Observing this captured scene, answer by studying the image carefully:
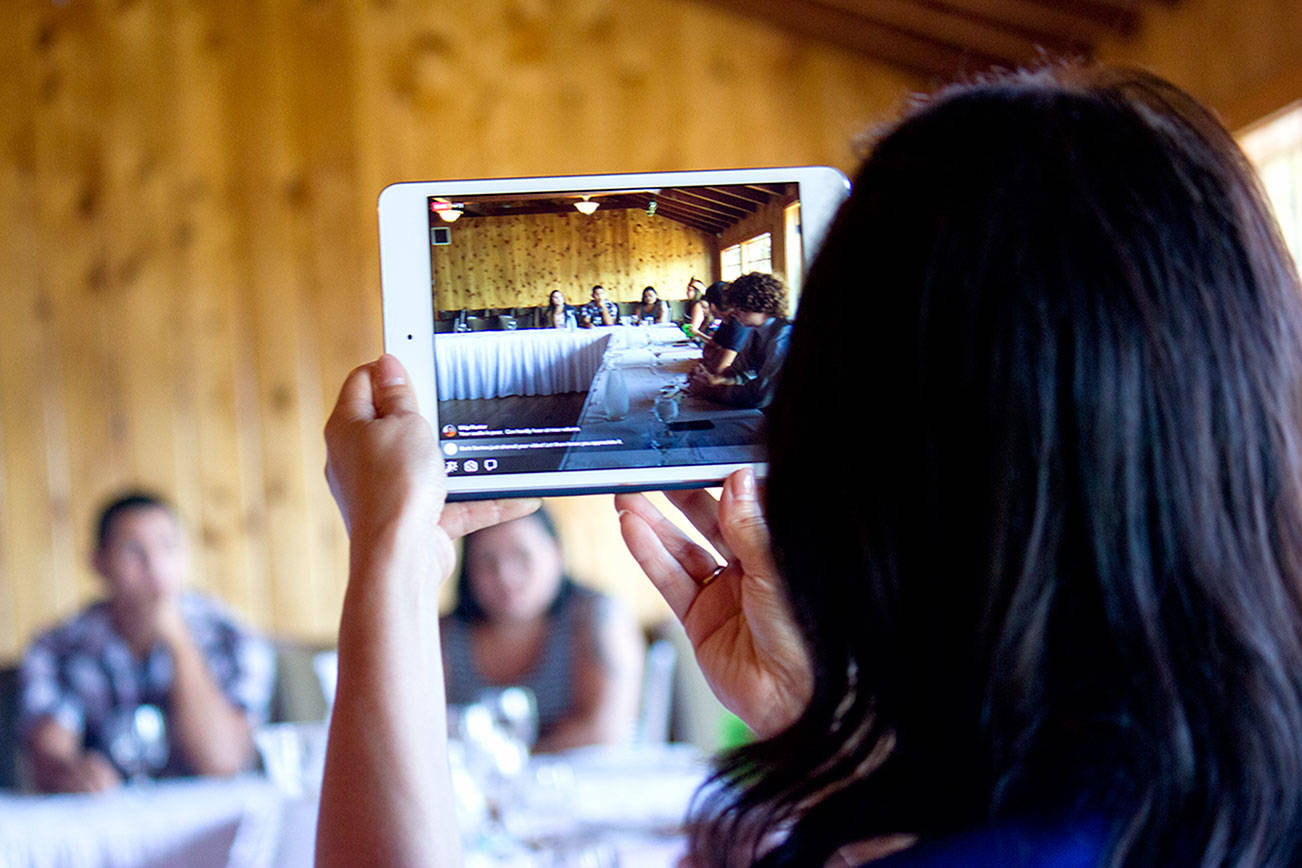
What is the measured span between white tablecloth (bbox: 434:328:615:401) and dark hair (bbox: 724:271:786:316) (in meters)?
0.09

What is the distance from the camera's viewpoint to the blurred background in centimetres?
284

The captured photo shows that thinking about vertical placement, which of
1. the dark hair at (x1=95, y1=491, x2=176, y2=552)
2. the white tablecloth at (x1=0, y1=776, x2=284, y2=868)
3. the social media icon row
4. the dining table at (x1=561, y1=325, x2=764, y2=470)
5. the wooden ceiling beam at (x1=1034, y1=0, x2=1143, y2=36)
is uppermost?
the wooden ceiling beam at (x1=1034, y1=0, x2=1143, y2=36)

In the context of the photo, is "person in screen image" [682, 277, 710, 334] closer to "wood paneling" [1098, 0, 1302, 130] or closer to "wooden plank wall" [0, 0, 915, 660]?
"wood paneling" [1098, 0, 1302, 130]

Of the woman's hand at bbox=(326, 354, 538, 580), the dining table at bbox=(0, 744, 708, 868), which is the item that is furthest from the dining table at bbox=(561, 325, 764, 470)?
the dining table at bbox=(0, 744, 708, 868)

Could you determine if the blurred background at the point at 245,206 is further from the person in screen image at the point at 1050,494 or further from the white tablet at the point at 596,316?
the person in screen image at the point at 1050,494

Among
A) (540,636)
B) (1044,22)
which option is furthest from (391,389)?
(1044,22)

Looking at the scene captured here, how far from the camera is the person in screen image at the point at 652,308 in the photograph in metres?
0.69

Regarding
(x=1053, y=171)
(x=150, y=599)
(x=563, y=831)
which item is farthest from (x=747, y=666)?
(x=150, y=599)

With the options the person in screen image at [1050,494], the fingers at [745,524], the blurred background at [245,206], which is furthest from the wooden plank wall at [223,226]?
the person in screen image at [1050,494]

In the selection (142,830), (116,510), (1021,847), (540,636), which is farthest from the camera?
(116,510)

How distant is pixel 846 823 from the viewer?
1.40 ft

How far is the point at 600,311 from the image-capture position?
71 centimetres

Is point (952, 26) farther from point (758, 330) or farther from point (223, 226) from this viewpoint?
point (758, 330)

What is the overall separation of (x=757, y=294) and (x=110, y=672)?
2.14m
